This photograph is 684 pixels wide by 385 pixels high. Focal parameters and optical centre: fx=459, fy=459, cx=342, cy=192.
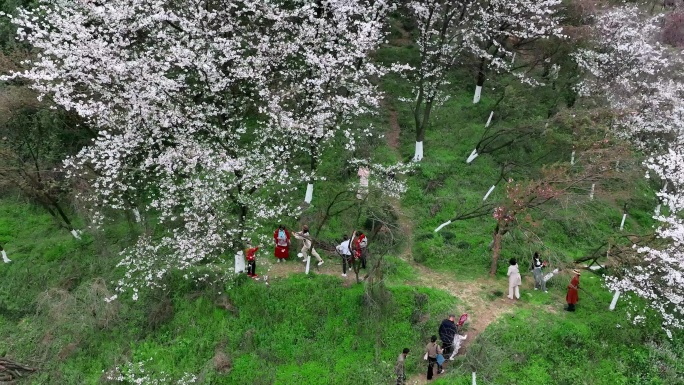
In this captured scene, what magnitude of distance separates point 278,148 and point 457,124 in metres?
12.6

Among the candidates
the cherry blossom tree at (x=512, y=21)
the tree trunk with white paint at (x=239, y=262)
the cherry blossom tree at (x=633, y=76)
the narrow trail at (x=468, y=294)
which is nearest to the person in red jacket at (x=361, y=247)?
the narrow trail at (x=468, y=294)

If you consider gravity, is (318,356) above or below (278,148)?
below

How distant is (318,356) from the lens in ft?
47.4

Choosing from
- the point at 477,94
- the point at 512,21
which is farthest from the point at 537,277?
the point at 477,94

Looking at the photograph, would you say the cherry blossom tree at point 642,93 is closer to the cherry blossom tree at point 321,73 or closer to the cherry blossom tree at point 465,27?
the cherry blossom tree at point 465,27

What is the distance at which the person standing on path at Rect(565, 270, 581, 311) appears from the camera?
14.9 m

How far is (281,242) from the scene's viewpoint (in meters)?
16.8

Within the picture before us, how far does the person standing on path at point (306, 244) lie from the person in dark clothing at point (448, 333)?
5.24 m

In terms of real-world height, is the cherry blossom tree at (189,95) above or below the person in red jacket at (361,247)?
above

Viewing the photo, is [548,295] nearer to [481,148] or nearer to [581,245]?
[581,245]

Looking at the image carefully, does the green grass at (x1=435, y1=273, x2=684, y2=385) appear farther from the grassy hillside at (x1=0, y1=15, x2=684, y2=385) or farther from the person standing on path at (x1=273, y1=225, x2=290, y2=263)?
the person standing on path at (x1=273, y1=225, x2=290, y2=263)

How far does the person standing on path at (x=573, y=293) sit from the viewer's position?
14938mm

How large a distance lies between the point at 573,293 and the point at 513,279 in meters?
1.94

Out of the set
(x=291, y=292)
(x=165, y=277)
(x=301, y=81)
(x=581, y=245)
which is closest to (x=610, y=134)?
(x=581, y=245)
